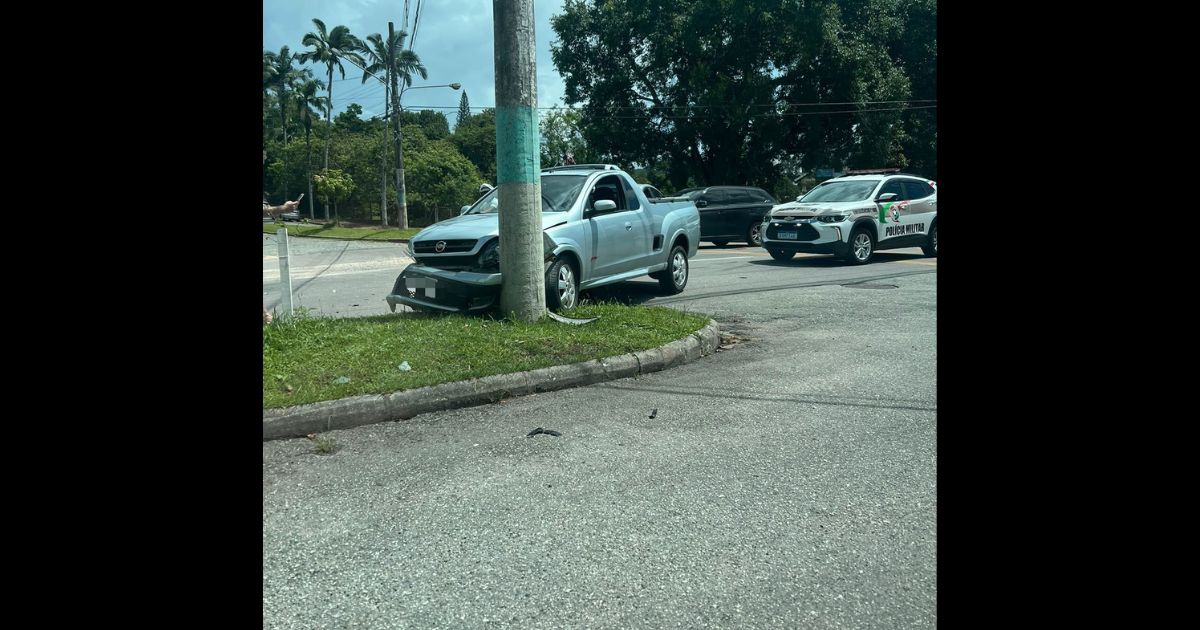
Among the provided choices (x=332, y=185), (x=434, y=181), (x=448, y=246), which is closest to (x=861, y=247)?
(x=448, y=246)

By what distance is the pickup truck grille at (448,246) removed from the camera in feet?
27.3

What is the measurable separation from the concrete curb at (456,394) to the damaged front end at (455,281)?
199 cm

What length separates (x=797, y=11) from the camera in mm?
30422

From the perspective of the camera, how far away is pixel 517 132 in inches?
296

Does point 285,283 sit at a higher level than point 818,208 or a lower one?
lower

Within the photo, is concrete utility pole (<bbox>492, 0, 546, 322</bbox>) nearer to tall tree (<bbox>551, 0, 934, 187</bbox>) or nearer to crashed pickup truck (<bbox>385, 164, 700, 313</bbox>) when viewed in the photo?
crashed pickup truck (<bbox>385, 164, 700, 313</bbox>)

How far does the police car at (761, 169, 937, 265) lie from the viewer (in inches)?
601

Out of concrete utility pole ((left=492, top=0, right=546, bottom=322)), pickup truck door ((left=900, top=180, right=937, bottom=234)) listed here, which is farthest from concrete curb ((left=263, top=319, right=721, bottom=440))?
pickup truck door ((left=900, top=180, right=937, bottom=234))

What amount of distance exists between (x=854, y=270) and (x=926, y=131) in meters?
24.5

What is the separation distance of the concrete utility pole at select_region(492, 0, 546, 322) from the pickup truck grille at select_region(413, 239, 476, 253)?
0.78 meters

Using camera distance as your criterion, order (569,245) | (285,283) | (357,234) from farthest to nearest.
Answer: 1. (357,234)
2. (569,245)
3. (285,283)

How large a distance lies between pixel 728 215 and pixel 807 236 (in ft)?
24.1

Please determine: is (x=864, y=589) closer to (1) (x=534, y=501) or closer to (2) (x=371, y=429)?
(1) (x=534, y=501)

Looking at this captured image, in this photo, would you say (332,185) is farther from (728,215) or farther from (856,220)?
(856,220)
